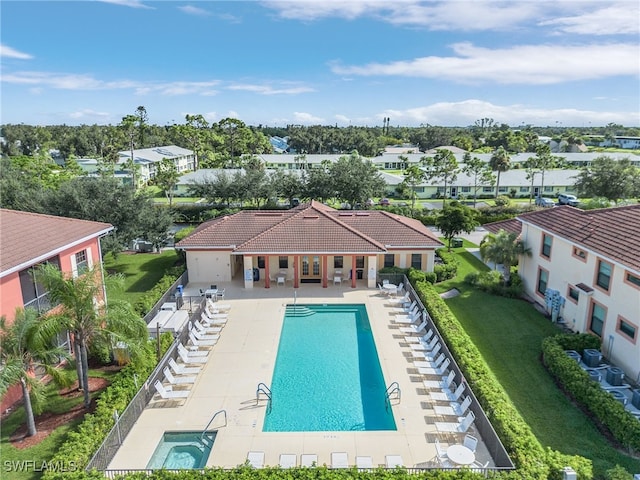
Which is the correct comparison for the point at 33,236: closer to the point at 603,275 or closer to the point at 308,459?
the point at 308,459

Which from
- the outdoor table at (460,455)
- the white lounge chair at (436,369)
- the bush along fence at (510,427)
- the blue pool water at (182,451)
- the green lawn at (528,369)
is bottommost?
the blue pool water at (182,451)

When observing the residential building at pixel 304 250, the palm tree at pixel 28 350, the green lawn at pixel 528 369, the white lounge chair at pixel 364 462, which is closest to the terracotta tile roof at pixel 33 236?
the palm tree at pixel 28 350

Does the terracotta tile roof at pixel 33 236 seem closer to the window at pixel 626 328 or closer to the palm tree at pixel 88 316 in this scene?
the palm tree at pixel 88 316

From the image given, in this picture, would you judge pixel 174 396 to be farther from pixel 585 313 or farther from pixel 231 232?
pixel 585 313

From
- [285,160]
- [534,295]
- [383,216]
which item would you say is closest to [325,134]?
[285,160]

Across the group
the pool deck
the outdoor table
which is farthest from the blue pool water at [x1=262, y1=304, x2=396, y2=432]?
the outdoor table

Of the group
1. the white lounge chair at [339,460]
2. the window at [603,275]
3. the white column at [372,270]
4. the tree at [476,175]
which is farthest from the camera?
the tree at [476,175]

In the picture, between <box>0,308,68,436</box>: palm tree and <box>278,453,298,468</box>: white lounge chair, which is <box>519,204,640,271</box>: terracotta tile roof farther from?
<box>0,308,68,436</box>: palm tree

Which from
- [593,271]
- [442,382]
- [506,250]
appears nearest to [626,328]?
[593,271]
